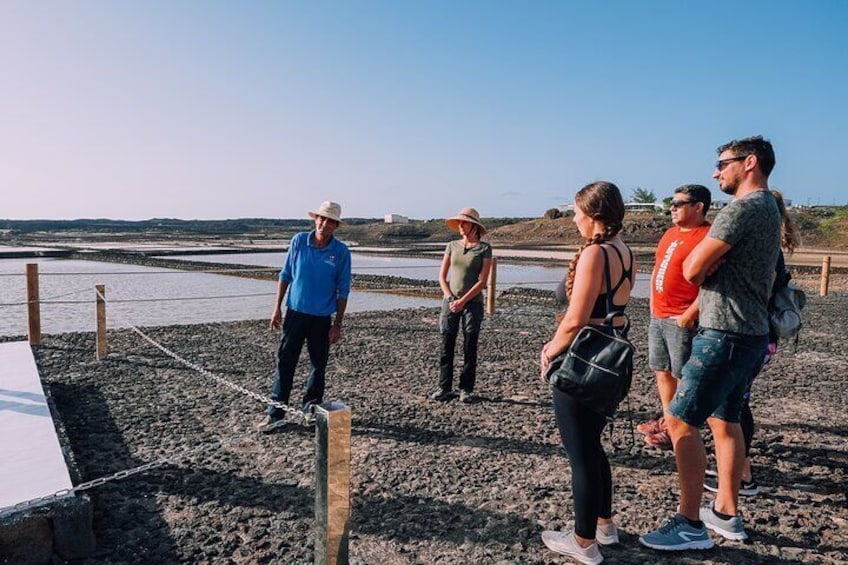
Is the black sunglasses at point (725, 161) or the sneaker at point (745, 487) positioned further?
the sneaker at point (745, 487)

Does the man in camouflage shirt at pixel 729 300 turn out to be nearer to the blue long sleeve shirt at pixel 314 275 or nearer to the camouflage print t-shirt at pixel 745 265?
the camouflage print t-shirt at pixel 745 265

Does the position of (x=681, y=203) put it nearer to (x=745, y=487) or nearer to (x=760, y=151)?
(x=760, y=151)

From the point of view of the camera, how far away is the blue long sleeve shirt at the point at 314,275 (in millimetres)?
4805

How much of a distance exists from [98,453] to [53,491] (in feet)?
3.77

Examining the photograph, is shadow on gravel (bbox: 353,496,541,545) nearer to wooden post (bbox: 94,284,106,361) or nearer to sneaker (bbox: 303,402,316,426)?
sneaker (bbox: 303,402,316,426)

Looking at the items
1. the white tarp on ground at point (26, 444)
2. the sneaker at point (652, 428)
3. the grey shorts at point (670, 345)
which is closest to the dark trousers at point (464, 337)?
the sneaker at point (652, 428)

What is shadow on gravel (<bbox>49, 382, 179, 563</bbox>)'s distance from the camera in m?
3.12

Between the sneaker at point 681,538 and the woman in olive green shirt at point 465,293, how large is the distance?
2.71m

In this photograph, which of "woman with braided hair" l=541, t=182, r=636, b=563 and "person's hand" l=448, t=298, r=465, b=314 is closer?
"woman with braided hair" l=541, t=182, r=636, b=563

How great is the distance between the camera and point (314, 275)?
480 centimetres

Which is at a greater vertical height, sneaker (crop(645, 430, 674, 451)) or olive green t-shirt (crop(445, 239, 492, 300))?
olive green t-shirt (crop(445, 239, 492, 300))

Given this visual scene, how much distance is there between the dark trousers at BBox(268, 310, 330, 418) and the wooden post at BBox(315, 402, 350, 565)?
2.48 m

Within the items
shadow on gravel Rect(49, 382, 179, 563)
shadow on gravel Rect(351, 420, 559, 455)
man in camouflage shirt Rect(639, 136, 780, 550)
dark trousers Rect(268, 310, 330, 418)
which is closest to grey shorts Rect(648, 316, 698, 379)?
man in camouflage shirt Rect(639, 136, 780, 550)

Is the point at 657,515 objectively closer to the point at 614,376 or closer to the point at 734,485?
the point at 734,485
